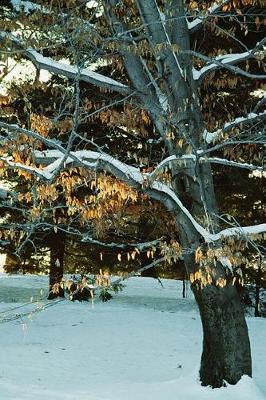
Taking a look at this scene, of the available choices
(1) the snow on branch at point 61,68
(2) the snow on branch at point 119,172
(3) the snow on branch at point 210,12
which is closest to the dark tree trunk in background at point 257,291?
A: (2) the snow on branch at point 119,172

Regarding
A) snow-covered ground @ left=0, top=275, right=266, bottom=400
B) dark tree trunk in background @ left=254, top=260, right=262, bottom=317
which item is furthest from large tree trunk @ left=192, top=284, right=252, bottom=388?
dark tree trunk in background @ left=254, top=260, right=262, bottom=317

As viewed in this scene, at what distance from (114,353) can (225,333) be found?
470cm

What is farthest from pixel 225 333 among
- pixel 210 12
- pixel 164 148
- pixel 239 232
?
pixel 210 12

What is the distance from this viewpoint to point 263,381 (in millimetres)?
9945

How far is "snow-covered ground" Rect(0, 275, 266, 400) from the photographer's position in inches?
344

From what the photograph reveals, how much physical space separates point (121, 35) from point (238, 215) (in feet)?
38.1

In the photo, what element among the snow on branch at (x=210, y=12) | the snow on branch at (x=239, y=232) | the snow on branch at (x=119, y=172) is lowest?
the snow on branch at (x=239, y=232)

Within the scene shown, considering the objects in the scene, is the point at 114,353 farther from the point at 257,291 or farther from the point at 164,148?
the point at 257,291

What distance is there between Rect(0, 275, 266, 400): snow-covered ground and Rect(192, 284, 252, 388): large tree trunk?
223 millimetres

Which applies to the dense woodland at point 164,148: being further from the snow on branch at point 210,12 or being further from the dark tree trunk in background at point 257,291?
the dark tree trunk in background at point 257,291

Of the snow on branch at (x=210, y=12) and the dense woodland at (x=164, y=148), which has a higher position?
the snow on branch at (x=210, y=12)

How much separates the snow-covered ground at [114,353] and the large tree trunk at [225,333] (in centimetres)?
22

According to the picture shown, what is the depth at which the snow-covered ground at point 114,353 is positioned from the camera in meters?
8.75

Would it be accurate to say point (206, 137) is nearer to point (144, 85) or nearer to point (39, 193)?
point (144, 85)
